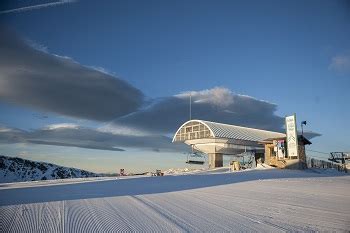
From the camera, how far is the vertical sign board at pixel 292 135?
111ft

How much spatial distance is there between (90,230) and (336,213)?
6.63m

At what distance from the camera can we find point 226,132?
5134cm

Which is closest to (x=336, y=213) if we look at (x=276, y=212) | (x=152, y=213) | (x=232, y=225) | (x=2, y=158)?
(x=276, y=212)

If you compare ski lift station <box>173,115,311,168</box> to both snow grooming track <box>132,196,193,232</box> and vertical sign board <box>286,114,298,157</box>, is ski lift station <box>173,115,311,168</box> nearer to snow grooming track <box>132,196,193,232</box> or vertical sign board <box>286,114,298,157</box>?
vertical sign board <box>286,114,298,157</box>

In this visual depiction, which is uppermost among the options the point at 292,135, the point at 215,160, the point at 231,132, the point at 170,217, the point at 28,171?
the point at 231,132

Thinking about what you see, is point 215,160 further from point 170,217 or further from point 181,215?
point 170,217

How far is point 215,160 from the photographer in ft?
165

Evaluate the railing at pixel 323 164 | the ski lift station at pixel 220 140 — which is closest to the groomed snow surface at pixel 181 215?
the ski lift station at pixel 220 140

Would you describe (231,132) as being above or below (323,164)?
above

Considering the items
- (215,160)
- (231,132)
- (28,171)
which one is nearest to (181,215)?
(215,160)

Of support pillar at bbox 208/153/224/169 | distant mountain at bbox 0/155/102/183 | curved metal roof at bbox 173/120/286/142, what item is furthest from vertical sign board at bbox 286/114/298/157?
distant mountain at bbox 0/155/102/183

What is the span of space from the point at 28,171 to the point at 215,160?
33.4 m

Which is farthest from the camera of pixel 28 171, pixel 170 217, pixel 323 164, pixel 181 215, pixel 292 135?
pixel 28 171

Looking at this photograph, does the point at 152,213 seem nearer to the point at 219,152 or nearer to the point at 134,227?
the point at 134,227
